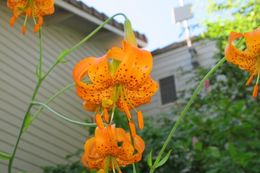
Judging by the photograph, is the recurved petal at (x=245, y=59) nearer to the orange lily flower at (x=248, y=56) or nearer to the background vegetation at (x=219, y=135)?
the orange lily flower at (x=248, y=56)

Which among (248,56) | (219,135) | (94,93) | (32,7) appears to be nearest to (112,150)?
(94,93)

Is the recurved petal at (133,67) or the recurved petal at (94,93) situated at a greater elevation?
the recurved petal at (133,67)

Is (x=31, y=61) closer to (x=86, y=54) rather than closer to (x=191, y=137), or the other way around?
(x=86, y=54)

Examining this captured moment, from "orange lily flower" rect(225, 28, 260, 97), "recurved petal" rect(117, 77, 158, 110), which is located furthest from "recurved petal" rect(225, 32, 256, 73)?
"recurved petal" rect(117, 77, 158, 110)

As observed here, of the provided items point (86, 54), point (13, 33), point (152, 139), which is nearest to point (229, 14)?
point (86, 54)

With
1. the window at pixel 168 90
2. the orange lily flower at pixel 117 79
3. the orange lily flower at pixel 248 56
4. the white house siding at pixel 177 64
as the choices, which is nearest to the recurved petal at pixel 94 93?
the orange lily flower at pixel 117 79

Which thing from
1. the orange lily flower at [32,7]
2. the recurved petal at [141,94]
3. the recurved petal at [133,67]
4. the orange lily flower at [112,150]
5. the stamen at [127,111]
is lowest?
the orange lily flower at [112,150]
